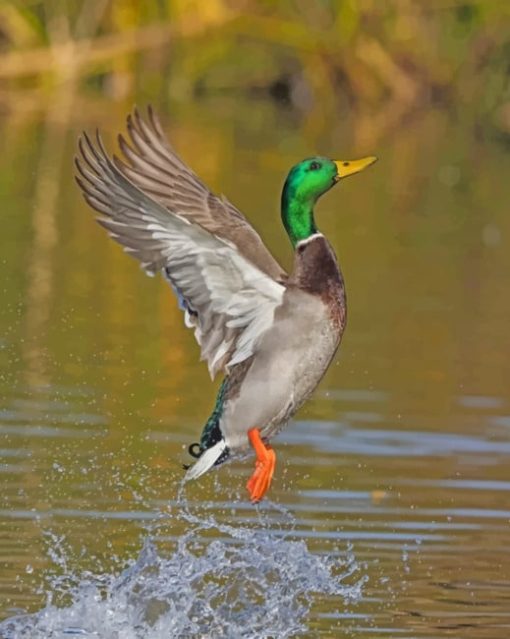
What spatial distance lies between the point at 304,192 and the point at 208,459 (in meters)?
0.94

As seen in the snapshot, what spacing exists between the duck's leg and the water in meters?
0.24

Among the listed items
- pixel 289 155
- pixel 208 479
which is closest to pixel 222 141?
pixel 289 155

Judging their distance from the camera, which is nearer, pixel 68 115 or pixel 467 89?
pixel 68 115

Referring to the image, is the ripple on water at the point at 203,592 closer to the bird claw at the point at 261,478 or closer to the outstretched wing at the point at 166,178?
the bird claw at the point at 261,478

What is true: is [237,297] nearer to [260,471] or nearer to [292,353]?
[292,353]

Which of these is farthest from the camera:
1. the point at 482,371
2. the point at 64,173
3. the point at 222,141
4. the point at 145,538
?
the point at 222,141

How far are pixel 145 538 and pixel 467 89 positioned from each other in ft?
62.3

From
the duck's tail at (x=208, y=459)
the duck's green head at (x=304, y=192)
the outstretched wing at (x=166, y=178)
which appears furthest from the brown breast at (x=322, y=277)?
the duck's tail at (x=208, y=459)

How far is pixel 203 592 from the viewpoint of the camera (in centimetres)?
660

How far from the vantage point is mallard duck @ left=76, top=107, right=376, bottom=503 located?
20.6 ft

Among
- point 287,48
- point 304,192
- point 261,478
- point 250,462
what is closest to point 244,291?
point 304,192

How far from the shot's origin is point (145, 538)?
7027mm

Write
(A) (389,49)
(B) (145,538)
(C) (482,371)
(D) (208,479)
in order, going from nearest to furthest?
1. (B) (145,538)
2. (D) (208,479)
3. (C) (482,371)
4. (A) (389,49)

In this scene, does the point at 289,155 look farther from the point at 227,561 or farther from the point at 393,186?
the point at 227,561
